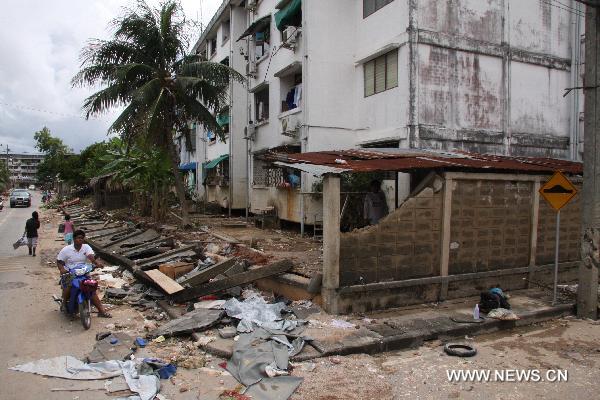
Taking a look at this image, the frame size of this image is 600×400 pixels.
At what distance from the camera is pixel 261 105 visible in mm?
21141

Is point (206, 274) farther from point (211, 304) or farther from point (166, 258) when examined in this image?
point (166, 258)

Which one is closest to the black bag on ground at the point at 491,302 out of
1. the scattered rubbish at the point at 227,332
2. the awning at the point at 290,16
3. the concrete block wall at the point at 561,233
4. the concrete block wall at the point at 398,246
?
the concrete block wall at the point at 398,246

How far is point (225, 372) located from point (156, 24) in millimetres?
14703

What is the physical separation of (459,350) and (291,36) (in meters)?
13.1

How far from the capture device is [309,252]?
12.0 metres

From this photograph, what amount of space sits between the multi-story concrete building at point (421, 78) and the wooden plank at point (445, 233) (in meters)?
4.98

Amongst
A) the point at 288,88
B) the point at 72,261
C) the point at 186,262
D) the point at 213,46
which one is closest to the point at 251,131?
the point at 288,88

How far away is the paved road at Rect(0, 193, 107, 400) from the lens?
16.4ft

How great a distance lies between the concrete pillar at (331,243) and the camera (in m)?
7.26

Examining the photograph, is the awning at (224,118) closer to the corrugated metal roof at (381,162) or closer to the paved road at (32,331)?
the paved road at (32,331)

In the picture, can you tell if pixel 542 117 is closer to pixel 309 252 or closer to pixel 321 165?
pixel 309 252

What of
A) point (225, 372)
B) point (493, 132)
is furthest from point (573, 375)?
point (493, 132)

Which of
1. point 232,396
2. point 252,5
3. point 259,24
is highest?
point 252,5

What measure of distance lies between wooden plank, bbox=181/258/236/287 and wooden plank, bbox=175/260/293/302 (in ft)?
0.74
